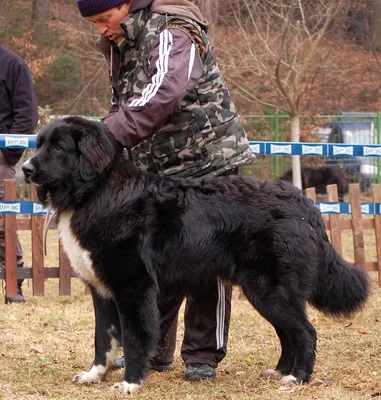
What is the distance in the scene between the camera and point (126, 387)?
4.11m

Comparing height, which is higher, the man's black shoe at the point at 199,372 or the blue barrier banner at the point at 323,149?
the blue barrier banner at the point at 323,149

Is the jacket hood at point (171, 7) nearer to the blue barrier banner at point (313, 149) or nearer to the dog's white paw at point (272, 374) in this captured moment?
the dog's white paw at point (272, 374)

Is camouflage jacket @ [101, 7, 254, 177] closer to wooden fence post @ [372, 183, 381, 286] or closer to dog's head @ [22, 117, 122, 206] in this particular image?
dog's head @ [22, 117, 122, 206]

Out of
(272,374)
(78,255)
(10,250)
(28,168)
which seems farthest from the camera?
(10,250)

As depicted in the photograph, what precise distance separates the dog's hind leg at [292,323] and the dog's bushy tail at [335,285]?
0.21m

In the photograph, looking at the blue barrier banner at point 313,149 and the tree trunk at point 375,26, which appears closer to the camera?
the blue barrier banner at point 313,149

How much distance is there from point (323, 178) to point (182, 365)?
13.4 meters

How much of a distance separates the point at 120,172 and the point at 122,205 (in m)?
0.20

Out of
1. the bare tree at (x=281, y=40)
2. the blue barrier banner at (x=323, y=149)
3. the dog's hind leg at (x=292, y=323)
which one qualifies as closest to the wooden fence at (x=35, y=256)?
the blue barrier banner at (x=323, y=149)

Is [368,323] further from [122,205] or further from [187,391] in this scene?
[122,205]

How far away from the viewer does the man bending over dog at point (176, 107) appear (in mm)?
4141

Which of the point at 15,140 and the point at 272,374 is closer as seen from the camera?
the point at 272,374

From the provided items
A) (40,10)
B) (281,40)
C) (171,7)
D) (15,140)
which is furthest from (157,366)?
(40,10)

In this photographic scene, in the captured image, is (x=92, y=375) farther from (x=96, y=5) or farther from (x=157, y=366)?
(x=96, y=5)
